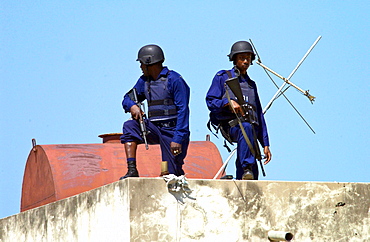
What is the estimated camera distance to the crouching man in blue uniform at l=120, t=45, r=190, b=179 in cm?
962

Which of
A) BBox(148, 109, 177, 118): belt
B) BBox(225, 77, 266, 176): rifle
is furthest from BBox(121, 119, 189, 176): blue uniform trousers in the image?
BBox(225, 77, 266, 176): rifle

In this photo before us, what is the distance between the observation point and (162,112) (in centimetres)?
978

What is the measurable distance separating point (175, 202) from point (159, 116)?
154 cm

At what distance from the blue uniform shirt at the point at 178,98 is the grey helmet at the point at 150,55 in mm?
174

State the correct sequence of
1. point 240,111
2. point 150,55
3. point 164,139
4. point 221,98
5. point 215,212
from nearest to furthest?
point 215,212 → point 164,139 → point 150,55 → point 240,111 → point 221,98

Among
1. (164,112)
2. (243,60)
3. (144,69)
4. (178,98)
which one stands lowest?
(164,112)

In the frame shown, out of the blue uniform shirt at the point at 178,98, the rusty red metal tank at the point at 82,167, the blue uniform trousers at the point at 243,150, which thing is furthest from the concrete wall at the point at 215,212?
the rusty red metal tank at the point at 82,167

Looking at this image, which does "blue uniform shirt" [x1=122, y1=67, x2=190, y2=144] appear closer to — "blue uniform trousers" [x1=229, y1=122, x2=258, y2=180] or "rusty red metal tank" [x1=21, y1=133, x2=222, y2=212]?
"blue uniform trousers" [x1=229, y1=122, x2=258, y2=180]

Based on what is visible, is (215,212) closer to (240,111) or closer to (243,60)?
(240,111)

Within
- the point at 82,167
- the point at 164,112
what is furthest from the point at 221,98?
the point at 82,167

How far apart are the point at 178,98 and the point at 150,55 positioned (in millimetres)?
613

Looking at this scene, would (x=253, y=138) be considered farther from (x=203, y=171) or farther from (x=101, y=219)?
(x=203, y=171)

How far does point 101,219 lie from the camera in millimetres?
8766

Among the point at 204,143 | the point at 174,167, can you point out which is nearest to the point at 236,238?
the point at 174,167
